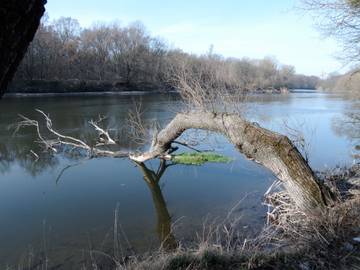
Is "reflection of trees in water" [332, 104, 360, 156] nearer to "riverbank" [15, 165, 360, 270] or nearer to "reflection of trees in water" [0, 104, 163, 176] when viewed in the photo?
"reflection of trees in water" [0, 104, 163, 176]

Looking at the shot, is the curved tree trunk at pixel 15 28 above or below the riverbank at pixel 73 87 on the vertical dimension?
above

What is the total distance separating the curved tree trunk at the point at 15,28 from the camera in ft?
4.31

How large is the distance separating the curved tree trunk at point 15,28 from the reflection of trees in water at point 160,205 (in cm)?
419

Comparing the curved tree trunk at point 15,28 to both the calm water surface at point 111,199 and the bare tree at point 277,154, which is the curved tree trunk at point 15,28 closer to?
the bare tree at point 277,154

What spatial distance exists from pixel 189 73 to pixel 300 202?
6.22m

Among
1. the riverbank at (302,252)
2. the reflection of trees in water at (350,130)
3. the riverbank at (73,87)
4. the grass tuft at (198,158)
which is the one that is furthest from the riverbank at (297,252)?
the riverbank at (73,87)

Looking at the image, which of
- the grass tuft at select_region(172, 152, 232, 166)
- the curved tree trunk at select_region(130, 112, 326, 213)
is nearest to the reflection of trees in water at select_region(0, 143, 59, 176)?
the grass tuft at select_region(172, 152, 232, 166)

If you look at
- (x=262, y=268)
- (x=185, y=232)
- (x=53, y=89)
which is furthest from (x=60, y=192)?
(x=53, y=89)

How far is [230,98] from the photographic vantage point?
1028cm

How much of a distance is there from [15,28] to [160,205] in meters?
7.51

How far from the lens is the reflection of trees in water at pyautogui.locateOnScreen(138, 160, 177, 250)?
6704 millimetres

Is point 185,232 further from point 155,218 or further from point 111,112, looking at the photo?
point 111,112

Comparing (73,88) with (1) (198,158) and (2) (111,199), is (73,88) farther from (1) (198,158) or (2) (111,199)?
(2) (111,199)

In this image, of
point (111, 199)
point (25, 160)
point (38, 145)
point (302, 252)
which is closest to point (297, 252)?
point (302, 252)
